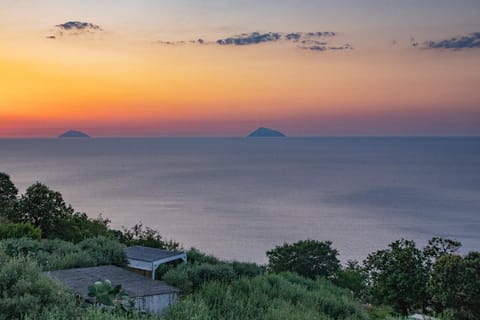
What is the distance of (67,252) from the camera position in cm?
1414

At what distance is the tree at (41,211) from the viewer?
23844 millimetres

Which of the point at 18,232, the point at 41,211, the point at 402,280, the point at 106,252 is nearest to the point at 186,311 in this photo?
the point at 106,252

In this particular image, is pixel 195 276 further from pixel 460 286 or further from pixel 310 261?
pixel 310 261

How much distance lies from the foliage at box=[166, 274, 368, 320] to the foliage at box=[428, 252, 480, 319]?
561 cm

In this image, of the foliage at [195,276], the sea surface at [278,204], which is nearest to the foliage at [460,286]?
the foliage at [195,276]

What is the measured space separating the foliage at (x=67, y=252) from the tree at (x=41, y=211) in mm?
9233

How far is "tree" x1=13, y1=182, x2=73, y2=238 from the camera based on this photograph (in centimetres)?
2384

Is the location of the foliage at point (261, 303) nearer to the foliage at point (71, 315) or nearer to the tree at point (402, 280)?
the foliage at point (71, 315)

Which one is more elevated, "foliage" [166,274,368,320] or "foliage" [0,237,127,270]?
"foliage" [0,237,127,270]

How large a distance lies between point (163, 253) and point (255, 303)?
5.80 metres

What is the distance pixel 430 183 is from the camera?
116 m

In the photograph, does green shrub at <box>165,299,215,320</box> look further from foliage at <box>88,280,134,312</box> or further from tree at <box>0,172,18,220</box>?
tree at <box>0,172,18,220</box>

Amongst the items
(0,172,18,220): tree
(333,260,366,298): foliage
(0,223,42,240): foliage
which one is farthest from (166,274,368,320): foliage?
(0,172,18,220): tree

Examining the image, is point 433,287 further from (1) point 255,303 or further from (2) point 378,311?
(1) point 255,303
